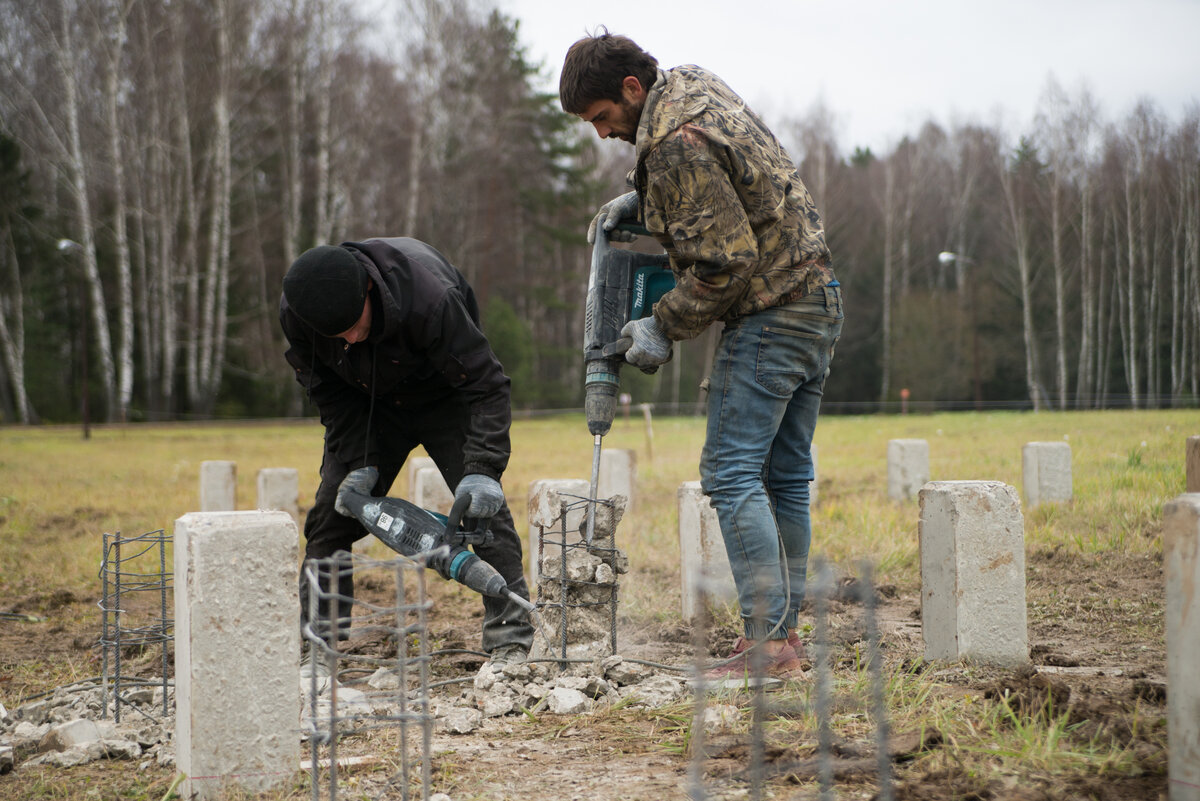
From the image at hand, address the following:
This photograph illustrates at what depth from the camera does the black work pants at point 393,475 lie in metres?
3.66

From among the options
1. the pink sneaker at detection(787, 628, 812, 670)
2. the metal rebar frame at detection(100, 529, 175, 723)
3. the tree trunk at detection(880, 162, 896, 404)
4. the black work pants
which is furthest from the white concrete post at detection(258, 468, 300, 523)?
the tree trunk at detection(880, 162, 896, 404)

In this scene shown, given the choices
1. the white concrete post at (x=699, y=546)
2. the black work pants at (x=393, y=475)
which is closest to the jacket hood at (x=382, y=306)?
the black work pants at (x=393, y=475)

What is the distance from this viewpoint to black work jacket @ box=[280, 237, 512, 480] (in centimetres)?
354

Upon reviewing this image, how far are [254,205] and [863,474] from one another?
71.7 feet

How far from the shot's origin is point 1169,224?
13820 millimetres

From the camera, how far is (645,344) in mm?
3082

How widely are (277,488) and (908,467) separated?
5180 mm

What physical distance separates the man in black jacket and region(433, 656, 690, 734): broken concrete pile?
0.99 ft

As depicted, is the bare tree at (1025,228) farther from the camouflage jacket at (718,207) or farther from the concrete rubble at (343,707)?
the concrete rubble at (343,707)

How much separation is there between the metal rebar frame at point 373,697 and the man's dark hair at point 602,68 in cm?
161

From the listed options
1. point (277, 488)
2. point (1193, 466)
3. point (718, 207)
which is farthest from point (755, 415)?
point (277, 488)

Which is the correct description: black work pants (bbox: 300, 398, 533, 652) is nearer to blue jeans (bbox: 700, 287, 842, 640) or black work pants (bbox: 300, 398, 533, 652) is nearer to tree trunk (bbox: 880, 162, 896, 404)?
blue jeans (bbox: 700, 287, 842, 640)

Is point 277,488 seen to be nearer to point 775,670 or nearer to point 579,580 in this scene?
point 579,580

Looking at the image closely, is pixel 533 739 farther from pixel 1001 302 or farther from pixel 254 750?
pixel 1001 302
